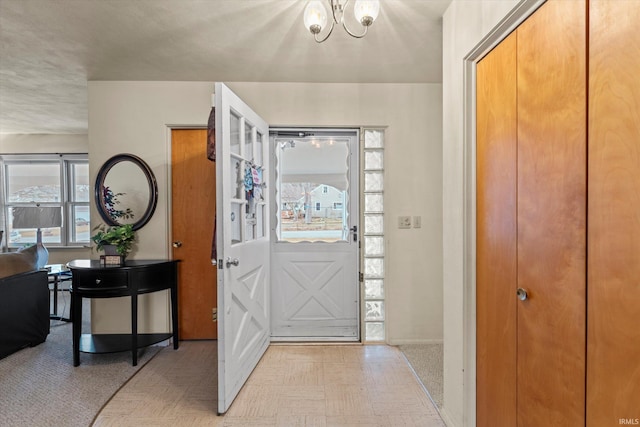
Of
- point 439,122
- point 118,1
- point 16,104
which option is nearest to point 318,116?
point 439,122

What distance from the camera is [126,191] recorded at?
2.82m

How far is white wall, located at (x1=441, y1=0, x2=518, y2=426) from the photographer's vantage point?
5.21 ft

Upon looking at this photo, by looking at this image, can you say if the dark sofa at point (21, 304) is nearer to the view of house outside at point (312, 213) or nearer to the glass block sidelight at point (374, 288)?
the view of house outside at point (312, 213)

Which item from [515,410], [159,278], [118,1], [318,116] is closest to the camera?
→ [515,410]

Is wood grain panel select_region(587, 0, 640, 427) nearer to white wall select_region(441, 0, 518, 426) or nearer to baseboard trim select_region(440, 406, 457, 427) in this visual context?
white wall select_region(441, 0, 518, 426)

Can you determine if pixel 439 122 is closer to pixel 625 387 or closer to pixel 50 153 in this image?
pixel 625 387

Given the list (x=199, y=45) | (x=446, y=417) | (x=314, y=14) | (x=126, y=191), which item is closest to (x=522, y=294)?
(x=446, y=417)

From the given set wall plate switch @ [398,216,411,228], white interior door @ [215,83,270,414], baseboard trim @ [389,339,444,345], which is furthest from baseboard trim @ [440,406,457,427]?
wall plate switch @ [398,216,411,228]

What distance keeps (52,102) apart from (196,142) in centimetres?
190

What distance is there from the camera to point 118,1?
68.4 inches

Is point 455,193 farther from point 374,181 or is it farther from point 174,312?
point 174,312

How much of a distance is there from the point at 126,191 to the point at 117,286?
2.96ft

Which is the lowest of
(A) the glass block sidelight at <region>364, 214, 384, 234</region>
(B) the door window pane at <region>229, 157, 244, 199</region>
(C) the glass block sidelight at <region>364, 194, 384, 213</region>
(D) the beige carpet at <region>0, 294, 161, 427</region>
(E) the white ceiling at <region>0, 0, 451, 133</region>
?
(D) the beige carpet at <region>0, 294, 161, 427</region>

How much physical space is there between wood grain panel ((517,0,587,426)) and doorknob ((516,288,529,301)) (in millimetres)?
19
